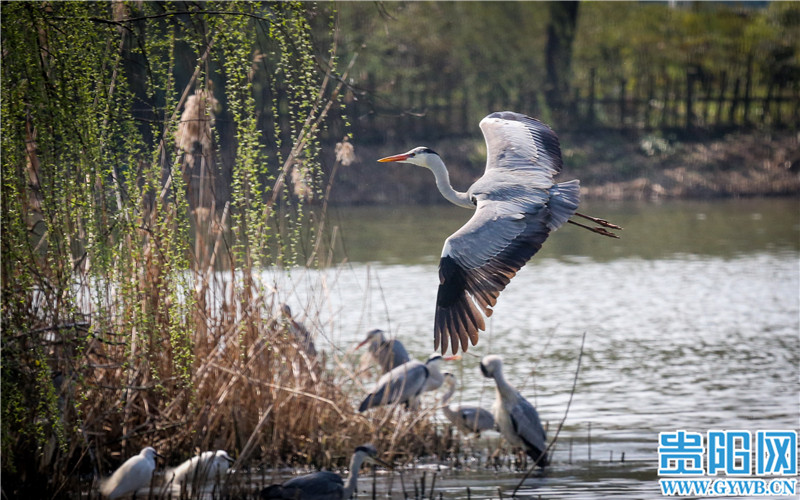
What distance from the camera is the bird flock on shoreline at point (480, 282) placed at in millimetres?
5531

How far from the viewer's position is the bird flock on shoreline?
5.53m

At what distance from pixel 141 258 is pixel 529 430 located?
3.14 metres

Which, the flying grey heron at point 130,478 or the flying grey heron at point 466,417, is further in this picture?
the flying grey heron at point 466,417

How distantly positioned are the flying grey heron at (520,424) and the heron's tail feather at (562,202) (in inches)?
95.0

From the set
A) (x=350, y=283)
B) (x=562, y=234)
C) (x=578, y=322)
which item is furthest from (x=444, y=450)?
(x=562, y=234)

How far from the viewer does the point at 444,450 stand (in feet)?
26.6

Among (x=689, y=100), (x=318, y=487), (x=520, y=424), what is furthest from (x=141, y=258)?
(x=689, y=100)

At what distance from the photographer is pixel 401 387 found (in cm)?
816

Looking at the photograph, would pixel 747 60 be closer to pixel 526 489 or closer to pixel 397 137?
pixel 397 137

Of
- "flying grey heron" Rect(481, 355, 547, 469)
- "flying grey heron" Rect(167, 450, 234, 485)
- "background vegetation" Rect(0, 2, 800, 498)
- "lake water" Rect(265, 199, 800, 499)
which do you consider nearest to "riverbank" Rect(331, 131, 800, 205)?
"lake water" Rect(265, 199, 800, 499)

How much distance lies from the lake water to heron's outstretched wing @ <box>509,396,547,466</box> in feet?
0.50

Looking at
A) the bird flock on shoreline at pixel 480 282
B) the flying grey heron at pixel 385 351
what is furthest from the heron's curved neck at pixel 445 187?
the flying grey heron at pixel 385 351

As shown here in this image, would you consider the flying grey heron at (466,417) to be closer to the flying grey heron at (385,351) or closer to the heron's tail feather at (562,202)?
the flying grey heron at (385,351)

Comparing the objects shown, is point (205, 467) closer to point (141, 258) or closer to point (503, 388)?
point (141, 258)
